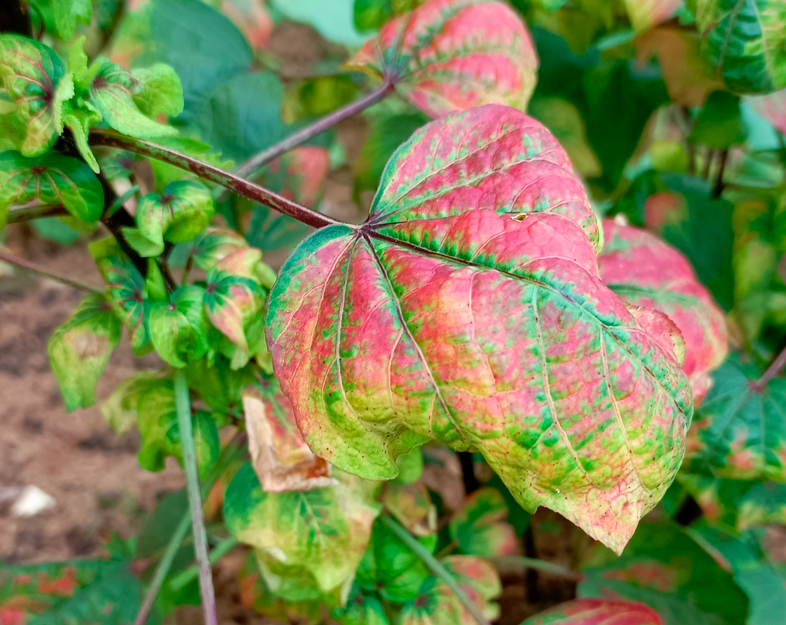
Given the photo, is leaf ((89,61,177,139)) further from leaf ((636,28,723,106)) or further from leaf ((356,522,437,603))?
leaf ((636,28,723,106))

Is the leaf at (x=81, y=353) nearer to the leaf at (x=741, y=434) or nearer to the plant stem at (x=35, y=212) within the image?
the plant stem at (x=35, y=212)

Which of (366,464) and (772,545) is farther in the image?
(772,545)

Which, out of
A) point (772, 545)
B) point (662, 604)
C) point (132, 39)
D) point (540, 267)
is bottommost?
point (772, 545)

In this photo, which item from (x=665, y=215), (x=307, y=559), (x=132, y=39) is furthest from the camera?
(x=665, y=215)

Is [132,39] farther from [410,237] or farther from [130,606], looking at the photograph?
[130,606]

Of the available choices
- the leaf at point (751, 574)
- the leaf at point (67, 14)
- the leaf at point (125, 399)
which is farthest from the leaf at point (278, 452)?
the leaf at point (751, 574)

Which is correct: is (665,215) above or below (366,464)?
below

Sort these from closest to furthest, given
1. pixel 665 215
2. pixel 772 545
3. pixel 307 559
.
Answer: pixel 307 559, pixel 665 215, pixel 772 545

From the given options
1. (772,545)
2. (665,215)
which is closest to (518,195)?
(665,215)
